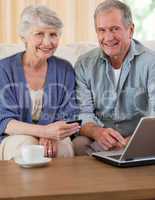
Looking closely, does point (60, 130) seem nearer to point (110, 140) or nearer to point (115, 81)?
point (110, 140)

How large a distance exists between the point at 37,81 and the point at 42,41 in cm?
19

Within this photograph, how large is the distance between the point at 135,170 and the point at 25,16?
100cm

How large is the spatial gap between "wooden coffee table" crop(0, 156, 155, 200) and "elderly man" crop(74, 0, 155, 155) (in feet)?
2.03

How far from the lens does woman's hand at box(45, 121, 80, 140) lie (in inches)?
70.5

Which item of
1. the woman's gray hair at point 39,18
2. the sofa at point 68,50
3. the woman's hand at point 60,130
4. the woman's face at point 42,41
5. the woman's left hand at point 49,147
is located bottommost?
the woman's left hand at point 49,147

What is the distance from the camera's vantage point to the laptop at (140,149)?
4.72ft

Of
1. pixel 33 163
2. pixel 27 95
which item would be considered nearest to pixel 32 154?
pixel 33 163

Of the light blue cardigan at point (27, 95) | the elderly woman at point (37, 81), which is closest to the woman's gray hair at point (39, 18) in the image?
the elderly woman at point (37, 81)

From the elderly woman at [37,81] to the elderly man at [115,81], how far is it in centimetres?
9

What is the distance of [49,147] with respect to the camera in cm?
188

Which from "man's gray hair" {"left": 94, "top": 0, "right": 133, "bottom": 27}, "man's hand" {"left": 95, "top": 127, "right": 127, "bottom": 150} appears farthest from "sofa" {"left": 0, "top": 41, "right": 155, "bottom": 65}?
"man's hand" {"left": 95, "top": 127, "right": 127, "bottom": 150}

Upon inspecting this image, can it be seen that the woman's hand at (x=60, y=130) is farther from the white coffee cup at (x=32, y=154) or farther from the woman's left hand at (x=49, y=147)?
the white coffee cup at (x=32, y=154)

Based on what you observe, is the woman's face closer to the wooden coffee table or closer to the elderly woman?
the elderly woman

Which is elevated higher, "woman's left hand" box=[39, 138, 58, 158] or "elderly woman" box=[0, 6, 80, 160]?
"elderly woman" box=[0, 6, 80, 160]
